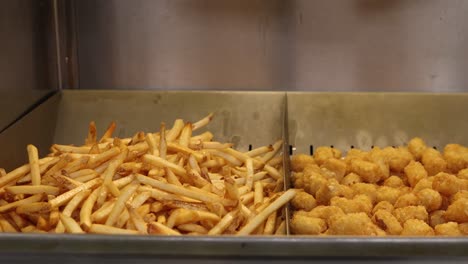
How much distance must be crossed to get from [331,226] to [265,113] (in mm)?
1130

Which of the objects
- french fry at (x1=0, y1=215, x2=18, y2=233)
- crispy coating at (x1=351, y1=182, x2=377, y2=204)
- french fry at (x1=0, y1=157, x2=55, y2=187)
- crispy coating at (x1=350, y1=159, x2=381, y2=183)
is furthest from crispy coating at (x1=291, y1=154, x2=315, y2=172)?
french fry at (x1=0, y1=215, x2=18, y2=233)

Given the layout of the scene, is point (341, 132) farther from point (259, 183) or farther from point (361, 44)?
point (259, 183)

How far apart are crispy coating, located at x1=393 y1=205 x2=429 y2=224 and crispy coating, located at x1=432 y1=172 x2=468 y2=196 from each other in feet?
0.62

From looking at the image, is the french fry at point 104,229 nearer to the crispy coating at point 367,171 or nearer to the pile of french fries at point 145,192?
the pile of french fries at point 145,192

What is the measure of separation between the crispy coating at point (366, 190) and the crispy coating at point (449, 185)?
24 cm

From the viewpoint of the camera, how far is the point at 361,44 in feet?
11.3

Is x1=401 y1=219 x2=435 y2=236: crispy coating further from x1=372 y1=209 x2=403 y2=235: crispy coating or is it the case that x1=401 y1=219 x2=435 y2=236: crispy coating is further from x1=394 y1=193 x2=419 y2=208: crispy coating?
x1=394 y1=193 x2=419 y2=208: crispy coating

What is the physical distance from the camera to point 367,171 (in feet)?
9.52

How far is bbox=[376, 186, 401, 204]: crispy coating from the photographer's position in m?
2.70

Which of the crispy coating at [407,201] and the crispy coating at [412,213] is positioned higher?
the crispy coating at [407,201]

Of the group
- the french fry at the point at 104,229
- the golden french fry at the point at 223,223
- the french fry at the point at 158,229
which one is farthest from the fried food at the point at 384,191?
the french fry at the point at 104,229

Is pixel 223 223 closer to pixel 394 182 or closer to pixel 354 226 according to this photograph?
pixel 354 226

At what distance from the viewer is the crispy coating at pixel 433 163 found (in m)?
2.96

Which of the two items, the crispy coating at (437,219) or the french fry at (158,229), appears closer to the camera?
the french fry at (158,229)
